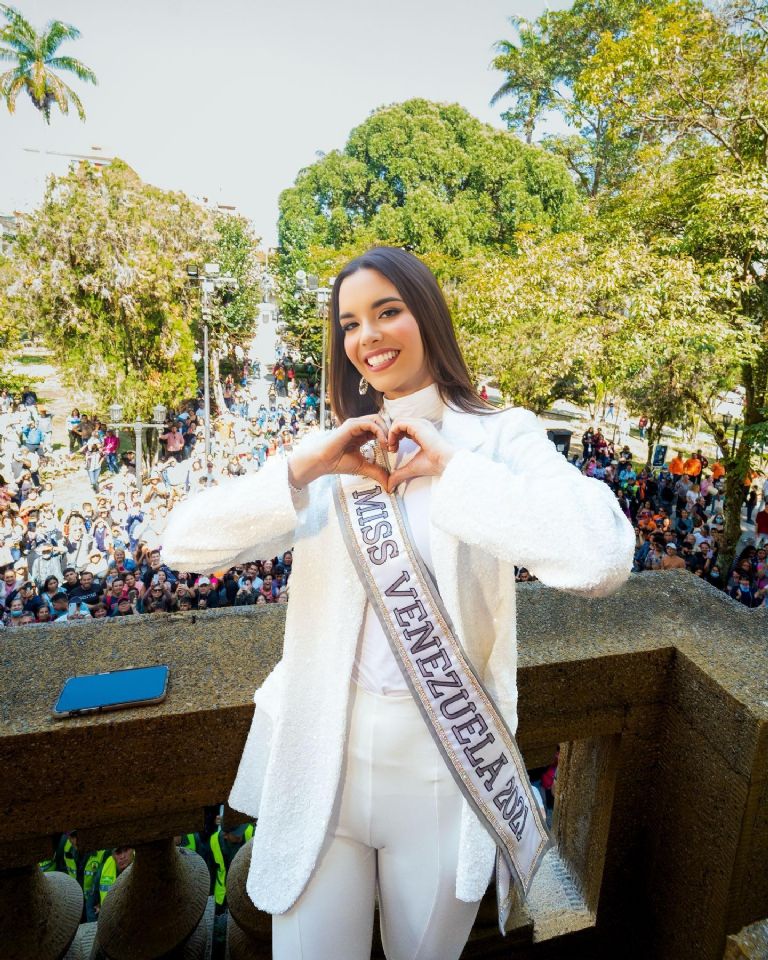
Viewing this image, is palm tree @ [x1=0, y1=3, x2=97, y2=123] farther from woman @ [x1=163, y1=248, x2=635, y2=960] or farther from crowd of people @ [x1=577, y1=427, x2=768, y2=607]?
woman @ [x1=163, y1=248, x2=635, y2=960]

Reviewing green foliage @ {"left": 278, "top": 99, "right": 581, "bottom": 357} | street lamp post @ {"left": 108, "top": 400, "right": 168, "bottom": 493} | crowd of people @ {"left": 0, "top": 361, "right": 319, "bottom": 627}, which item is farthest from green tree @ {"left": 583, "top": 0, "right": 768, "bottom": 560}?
green foliage @ {"left": 278, "top": 99, "right": 581, "bottom": 357}

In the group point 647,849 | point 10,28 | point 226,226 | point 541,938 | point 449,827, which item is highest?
point 10,28

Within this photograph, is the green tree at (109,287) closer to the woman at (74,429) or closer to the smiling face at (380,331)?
the woman at (74,429)

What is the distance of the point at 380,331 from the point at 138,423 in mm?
15492

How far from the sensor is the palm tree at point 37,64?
24.6 meters

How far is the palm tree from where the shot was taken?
2456 centimetres

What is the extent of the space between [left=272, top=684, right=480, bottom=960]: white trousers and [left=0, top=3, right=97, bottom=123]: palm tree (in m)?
31.5

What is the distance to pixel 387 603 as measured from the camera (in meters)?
1.22

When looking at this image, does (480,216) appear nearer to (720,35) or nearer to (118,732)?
(720,35)

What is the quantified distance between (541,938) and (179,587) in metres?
8.04

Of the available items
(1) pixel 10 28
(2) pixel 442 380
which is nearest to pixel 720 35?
(2) pixel 442 380

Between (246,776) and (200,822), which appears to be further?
(200,822)

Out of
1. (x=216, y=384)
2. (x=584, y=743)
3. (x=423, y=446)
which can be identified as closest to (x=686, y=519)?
(x=584, y=743)

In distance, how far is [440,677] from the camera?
3.92 feet
